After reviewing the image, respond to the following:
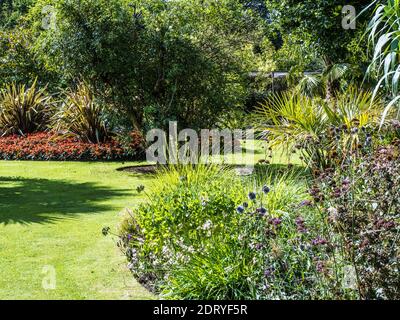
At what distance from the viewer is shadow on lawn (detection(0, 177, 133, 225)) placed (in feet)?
28.7

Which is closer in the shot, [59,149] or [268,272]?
[268,272]

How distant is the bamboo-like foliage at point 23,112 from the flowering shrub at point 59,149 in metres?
1.12

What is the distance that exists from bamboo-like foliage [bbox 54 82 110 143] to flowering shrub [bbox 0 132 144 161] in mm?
298

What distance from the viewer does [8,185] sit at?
11734 millimetres

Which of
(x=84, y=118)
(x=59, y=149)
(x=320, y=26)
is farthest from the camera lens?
(x=84, y=118)

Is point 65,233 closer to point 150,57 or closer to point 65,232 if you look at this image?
point 65,232

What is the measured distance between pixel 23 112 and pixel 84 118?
3073mm

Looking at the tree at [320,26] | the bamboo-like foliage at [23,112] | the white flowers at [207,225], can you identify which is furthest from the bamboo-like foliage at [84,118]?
the white flowers at [207,225]

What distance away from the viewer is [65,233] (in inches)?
300

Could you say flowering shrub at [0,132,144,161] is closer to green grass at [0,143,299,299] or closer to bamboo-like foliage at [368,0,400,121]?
green grass at [0,143,299,299]

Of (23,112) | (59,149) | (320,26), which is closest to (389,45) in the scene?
(320,26)

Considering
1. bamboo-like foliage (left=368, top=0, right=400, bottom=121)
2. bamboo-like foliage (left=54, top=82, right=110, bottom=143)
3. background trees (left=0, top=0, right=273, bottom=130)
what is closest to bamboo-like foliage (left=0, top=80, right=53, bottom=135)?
bamboo-like foliage (left=54, top=82, right=110, bottom=143)

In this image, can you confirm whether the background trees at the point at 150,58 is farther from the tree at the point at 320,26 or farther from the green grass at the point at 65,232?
the green grass at the point at 65,232
